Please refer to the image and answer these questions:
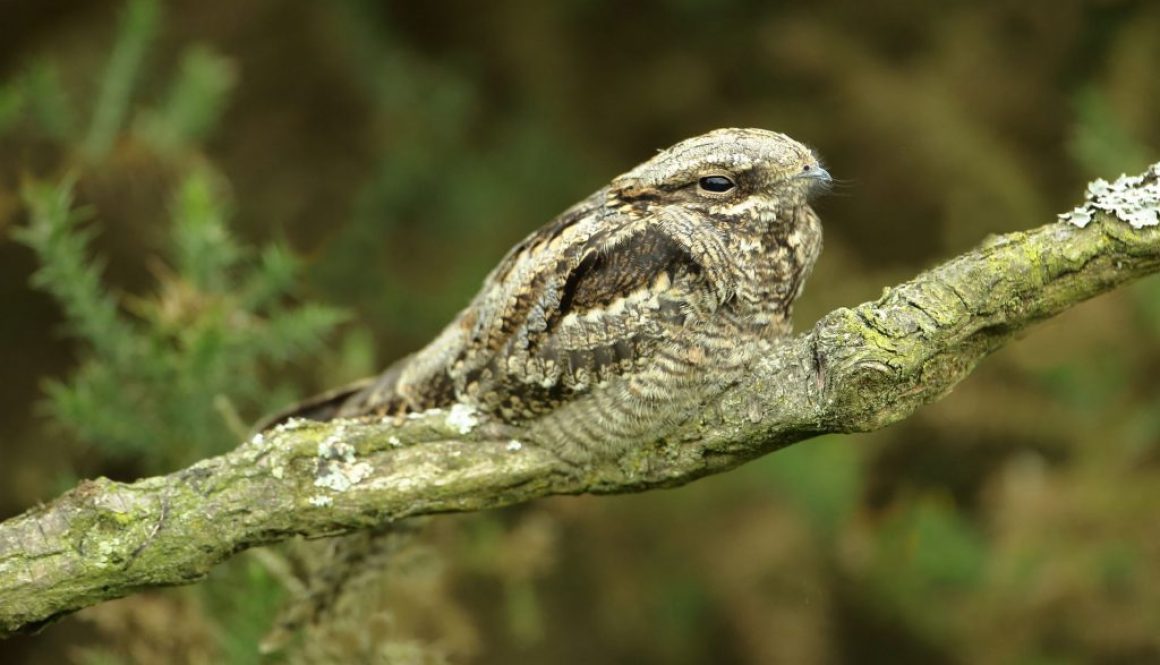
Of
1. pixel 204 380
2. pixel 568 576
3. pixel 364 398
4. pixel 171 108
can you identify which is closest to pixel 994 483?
pixel 568 576

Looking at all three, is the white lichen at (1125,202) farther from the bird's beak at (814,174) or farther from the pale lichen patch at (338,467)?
the pale lichen patch at (338,467)

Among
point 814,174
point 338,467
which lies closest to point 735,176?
point 814,174

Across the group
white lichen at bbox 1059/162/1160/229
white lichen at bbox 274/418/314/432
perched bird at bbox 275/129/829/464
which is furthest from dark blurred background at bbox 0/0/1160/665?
white lichen at bbox 1059/162/1160/229

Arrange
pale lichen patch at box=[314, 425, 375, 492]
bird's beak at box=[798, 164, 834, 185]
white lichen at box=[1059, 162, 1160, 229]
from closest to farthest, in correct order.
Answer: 1. white lichen at box=[1059, 162, 1160, 229]
2. pale lichen patch at box=[314, 425, 375, 492]
3. bird's beak at box=[798, 164, 834, 185]

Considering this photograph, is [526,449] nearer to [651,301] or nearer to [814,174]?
[651,301]

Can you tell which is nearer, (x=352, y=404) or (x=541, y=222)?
(x=352, y=404)

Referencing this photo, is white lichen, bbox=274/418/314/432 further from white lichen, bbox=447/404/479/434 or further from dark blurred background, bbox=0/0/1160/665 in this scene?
dark blurred background, bbox=0/0/1160/665
